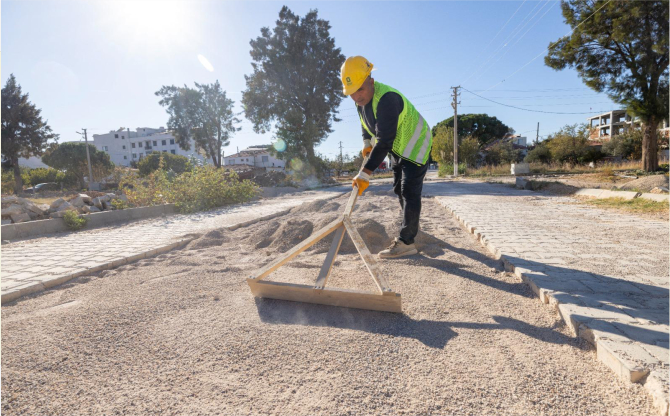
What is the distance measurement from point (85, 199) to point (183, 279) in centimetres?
734

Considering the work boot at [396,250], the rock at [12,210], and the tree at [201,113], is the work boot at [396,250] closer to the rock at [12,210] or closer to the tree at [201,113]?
the rock at [12,210]

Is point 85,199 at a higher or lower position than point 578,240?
higher

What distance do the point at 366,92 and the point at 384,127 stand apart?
0.38 meters

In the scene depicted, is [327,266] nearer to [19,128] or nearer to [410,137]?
[410,137]

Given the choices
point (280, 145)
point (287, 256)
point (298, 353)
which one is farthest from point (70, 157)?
point (298, 353)

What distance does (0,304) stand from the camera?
8.66 ft

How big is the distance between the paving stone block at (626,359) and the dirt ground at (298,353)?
5 cm

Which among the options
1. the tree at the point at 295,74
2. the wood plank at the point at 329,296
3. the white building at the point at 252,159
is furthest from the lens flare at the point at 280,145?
the white building at the point at 252,159

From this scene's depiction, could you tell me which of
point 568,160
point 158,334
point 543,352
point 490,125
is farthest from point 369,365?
point 490,125

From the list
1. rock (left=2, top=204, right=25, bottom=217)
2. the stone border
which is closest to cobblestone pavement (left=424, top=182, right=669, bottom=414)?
the stone border

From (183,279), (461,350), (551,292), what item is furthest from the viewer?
(183,279)

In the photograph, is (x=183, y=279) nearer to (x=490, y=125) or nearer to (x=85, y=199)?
(x=85, y=199)

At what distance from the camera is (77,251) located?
450 centimetres

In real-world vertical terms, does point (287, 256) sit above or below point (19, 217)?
below
